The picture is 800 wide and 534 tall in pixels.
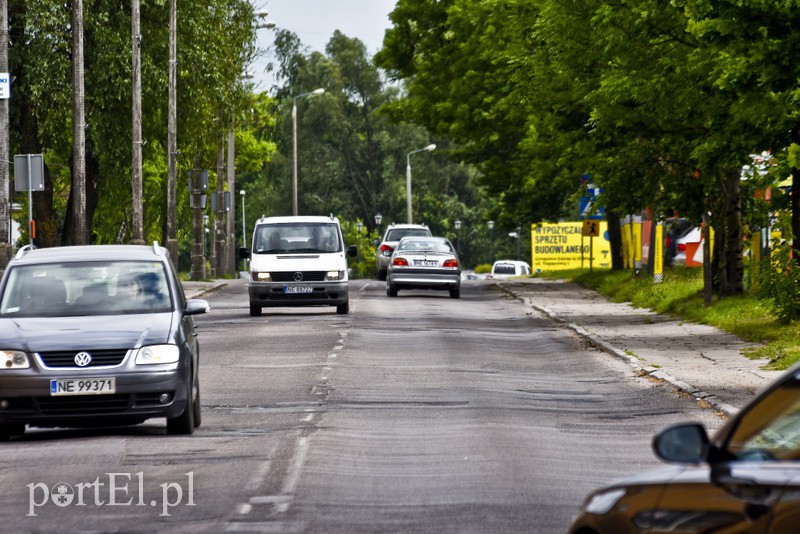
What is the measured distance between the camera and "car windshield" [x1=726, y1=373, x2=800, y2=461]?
5000 millimetres

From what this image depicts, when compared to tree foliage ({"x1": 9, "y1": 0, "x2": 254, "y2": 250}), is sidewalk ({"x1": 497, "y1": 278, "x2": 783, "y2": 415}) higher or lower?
lower

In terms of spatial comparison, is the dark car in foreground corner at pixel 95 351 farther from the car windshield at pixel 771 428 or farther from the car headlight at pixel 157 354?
the car windshield at pixel 771 428

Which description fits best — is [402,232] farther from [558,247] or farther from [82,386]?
[82,386]

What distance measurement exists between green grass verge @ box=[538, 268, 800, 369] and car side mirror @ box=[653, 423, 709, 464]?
1570 cm

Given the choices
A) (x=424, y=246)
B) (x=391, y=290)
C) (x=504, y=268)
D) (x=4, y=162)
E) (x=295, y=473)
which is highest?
(x=4, y=162)

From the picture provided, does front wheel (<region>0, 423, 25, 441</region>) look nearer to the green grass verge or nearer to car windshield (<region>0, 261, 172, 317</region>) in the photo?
car windshield (<region>0, 261, 172, 317</region>)

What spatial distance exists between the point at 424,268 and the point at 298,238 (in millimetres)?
8381

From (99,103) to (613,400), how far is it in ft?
93.7

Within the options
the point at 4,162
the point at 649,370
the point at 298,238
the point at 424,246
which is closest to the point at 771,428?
the point at 649,370

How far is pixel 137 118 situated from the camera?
4378 centimetres

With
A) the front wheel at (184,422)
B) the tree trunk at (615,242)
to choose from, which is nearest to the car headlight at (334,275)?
the tree trunk at (615,242)

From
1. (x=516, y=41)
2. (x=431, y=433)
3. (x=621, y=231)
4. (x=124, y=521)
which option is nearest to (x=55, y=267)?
(x=431, y=433)

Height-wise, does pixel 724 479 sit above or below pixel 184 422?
above
